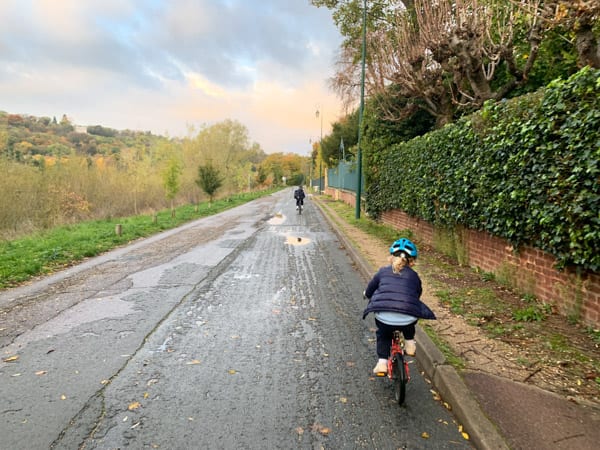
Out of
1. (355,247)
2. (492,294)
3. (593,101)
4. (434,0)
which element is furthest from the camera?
(434,0)

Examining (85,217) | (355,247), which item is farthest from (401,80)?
(85,217)

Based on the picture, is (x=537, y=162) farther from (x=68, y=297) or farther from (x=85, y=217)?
(x=85, y=217)

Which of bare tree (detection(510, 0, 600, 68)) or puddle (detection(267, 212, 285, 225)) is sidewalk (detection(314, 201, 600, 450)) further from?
puddle (detection(267, 212, 285, 225))

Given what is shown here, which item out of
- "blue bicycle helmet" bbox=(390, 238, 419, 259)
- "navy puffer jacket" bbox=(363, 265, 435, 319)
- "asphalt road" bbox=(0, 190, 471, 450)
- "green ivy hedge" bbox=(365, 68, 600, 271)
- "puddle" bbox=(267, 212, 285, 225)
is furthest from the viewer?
"puddle" bbox=(267, 212, 285, 225)

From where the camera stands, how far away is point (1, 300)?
625 centimetres

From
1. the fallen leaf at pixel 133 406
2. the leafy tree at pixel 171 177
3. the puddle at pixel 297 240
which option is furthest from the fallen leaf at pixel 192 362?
the leafy tree at pixel 171 177

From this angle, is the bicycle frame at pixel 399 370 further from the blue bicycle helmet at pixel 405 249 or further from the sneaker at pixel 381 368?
the blue bicycle helmet at pixel 405 249

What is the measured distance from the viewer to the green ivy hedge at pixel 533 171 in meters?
4.02

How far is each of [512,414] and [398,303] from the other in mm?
1161

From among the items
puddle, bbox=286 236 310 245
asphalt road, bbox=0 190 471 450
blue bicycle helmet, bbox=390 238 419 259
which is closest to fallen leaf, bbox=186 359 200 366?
asphalt road, bbox=0 190 471 450

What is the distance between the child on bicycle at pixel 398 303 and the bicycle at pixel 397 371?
52 millimetres

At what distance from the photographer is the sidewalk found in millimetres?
2527

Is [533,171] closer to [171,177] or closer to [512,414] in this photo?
[512,414]

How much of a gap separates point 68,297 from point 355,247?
6.94 metres
